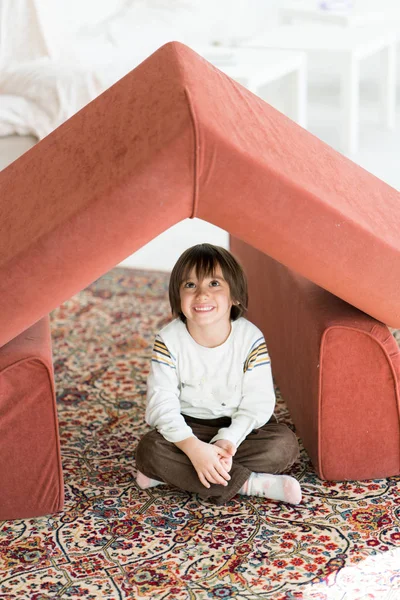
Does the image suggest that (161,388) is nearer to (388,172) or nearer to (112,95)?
(112,95)

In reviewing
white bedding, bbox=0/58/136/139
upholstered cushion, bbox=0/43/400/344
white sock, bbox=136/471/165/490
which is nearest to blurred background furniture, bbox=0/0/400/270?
white bedding, bbox=0/58/136/139

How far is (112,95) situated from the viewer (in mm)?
1975

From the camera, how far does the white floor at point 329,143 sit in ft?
12.7

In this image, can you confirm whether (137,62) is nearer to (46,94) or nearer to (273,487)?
(46,94)

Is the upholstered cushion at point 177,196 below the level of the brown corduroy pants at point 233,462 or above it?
above

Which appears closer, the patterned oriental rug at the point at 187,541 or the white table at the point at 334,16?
the patterned oriental rug at the point at 187,541

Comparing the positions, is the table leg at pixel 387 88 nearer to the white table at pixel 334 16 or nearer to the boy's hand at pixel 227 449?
the white table at pixel 334 16

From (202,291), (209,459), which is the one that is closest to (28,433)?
(209,459)

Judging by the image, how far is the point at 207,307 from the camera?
2059mm

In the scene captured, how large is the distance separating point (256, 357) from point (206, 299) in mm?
184

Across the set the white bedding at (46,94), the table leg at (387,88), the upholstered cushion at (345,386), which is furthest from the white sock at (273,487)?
the table leg at (387,88)

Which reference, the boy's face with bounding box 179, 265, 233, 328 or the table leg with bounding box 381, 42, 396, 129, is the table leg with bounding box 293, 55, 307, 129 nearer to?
the table leg with bounding box 381, 42, 396, 129

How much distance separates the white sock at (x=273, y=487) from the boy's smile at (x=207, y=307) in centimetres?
32

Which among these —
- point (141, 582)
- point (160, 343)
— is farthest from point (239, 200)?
point (141, 582)
